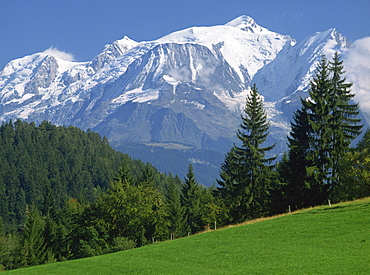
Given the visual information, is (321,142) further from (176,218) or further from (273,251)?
(176,218)

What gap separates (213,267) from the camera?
31031mm

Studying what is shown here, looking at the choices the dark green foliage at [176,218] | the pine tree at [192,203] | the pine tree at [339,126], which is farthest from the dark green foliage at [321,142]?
the pine tree at [192,203]

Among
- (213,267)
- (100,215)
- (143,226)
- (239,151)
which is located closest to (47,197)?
(100,215)

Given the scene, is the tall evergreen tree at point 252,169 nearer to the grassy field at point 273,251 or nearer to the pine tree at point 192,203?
the grassy field at point 273,251

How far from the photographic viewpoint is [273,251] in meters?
33.2

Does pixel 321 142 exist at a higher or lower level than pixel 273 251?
higher

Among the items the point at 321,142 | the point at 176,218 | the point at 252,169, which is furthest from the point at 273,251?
the point at 176,218

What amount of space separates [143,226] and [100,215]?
29.2 ft

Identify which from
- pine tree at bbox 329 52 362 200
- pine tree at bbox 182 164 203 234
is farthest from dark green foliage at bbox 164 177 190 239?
pine tree at bbox 329 52 362 200

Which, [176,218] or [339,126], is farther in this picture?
[176,218]

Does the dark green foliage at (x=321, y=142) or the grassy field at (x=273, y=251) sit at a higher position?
the dark green foliage at (x=321, y=142)

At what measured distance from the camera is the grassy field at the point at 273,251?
92.4ft

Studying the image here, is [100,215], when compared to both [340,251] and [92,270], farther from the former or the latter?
→ [340,251]

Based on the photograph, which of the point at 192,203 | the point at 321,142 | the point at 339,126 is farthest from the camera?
the point at 192,203
